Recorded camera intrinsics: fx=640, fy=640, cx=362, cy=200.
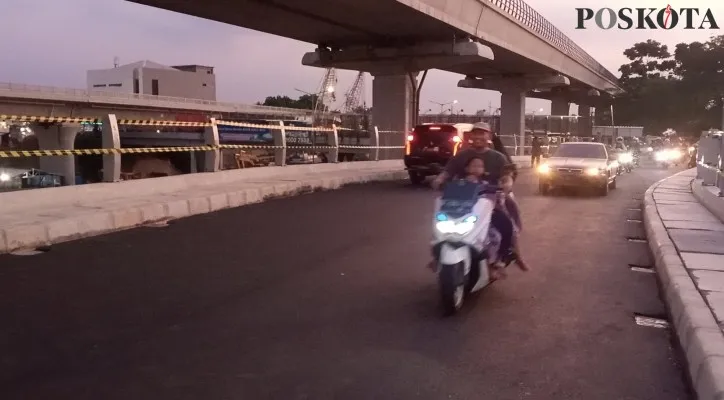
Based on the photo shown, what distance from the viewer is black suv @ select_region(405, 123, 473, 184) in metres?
19.1

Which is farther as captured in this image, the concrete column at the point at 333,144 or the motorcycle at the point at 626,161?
the motorcycle at the point at 626,161

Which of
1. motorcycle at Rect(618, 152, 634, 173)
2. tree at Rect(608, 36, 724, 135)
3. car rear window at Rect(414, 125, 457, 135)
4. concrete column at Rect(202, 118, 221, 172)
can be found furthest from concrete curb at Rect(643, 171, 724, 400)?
tree at Rect(608, 36, 724, 135)

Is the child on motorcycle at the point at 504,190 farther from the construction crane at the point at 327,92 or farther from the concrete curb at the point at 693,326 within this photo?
the construction crane at the point at 327,92

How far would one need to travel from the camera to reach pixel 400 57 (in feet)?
103

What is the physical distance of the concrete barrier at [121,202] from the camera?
28.9 ft

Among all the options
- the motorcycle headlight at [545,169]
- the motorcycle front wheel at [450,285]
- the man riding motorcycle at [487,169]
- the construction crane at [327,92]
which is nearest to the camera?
the motorcycle front wheel at [450,285]

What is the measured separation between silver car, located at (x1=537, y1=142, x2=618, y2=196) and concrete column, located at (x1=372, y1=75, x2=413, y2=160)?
52.2 ft

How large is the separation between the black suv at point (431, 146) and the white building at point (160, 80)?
83.1 meters

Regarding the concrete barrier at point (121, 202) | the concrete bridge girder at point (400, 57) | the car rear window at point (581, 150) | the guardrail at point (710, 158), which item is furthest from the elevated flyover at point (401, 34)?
the guardrail at point (710, 158)

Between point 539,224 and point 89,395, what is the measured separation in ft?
29.9

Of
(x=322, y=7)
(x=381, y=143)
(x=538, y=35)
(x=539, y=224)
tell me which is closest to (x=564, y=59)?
(x=538, y=35)

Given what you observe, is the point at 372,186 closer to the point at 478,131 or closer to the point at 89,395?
the point at 478,131

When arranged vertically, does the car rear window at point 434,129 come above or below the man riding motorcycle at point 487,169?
above

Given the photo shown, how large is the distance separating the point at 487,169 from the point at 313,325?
237 centimetres
